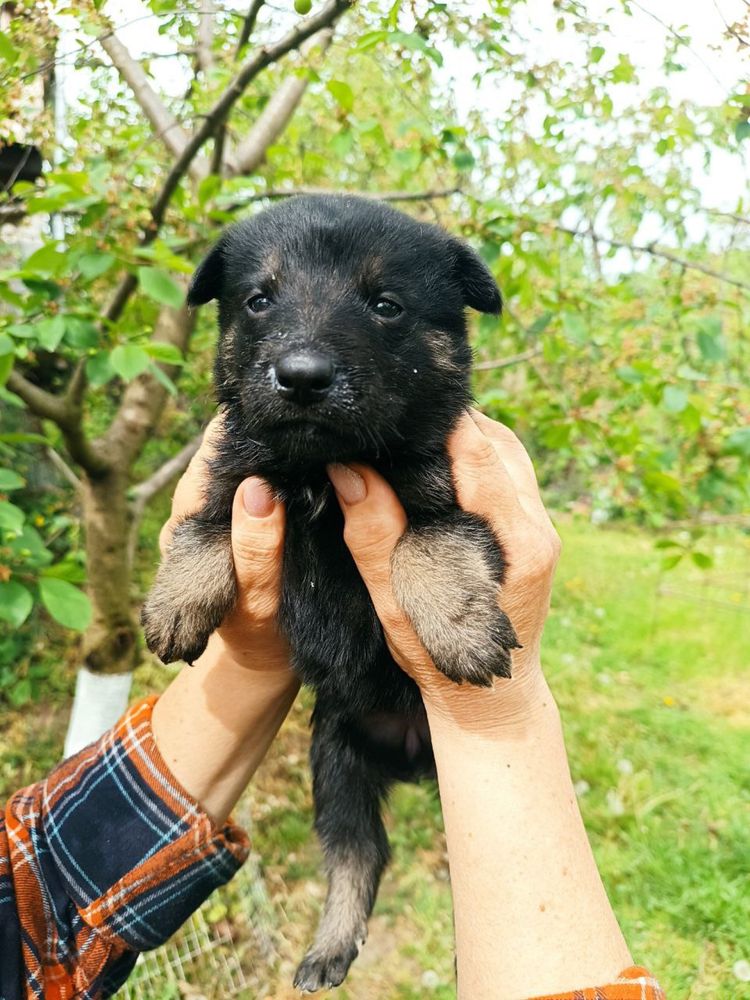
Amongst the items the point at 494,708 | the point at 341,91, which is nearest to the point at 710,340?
the point at 341,91

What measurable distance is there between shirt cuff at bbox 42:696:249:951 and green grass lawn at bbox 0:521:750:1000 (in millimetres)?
1254

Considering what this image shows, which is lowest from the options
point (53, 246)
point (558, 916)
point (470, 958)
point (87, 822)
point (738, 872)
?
point (738, 872)

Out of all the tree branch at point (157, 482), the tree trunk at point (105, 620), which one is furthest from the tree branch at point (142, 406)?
the tree branch at point (157, 482)

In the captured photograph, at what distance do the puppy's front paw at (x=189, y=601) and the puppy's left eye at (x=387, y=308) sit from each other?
2.55 feet

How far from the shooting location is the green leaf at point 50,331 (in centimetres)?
223

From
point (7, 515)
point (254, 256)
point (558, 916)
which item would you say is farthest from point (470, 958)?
point (254, 256)

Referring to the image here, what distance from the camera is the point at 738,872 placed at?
11.9ft

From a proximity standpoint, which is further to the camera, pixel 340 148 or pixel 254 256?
pixel 340 148

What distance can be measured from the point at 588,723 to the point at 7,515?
14.8 ft

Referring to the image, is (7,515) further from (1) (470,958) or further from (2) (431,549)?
(1) (470,958)

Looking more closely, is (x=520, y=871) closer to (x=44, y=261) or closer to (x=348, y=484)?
(x=348, y=484)

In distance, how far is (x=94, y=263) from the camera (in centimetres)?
247

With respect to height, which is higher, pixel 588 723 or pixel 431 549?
pixel 431 549

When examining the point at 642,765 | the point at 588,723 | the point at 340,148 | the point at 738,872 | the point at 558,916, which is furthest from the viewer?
the point at 588,723
